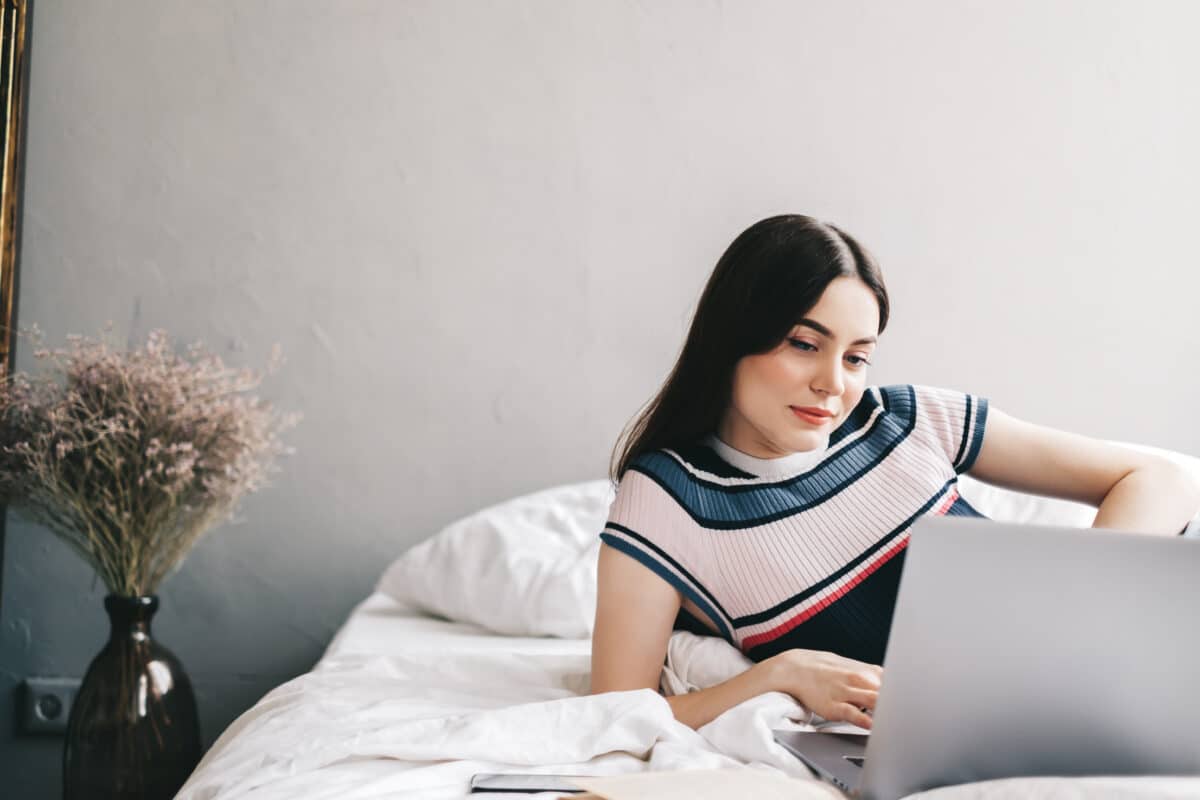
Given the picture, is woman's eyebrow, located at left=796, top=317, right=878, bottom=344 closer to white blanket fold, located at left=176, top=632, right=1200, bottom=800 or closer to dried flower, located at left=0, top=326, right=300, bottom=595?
white blanket fold, located at left=176, top=632, right=1200, bottom=800

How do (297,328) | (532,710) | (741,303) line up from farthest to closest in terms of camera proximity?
(297,328) → (741,303) → (532,710)

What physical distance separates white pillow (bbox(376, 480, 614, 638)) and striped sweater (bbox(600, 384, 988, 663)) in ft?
1.18

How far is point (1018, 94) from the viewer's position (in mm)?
A: 2010

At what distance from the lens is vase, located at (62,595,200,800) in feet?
5.14

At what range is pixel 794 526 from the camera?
3.85 ft

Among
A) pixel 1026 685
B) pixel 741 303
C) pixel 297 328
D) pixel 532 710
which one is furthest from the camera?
pixel 297 328

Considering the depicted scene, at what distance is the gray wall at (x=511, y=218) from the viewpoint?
1924 millimetres

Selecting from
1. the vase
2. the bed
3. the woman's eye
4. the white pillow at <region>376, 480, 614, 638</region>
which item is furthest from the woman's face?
the vase

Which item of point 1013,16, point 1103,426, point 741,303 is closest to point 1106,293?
point 1103,426

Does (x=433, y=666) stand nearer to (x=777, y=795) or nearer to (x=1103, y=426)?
(x=777, y=795)

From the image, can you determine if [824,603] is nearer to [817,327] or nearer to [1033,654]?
[817,327]

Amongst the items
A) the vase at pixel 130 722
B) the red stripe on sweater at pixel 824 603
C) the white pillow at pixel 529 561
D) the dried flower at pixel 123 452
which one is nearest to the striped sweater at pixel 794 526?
the red stripe on sweater at pixel 824 603

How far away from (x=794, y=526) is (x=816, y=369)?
0.18 metres

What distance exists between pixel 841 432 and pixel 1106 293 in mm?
1044
